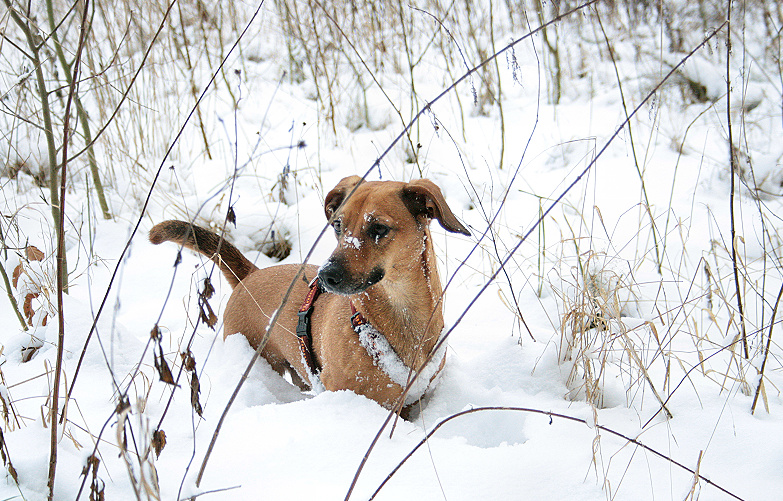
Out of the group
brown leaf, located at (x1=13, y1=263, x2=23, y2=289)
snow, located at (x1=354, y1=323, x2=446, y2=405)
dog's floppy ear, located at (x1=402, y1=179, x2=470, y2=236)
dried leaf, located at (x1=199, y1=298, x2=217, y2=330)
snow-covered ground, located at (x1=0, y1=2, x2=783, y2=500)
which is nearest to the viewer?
dried leaf, located at (x1=199, y1=298, x2=217, y2=330)

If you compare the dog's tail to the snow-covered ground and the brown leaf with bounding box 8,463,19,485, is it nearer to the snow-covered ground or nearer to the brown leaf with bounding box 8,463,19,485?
the snow-covered ground

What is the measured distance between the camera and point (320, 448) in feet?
4.80

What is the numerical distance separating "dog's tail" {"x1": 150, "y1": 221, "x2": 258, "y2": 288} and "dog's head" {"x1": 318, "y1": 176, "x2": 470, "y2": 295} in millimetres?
385

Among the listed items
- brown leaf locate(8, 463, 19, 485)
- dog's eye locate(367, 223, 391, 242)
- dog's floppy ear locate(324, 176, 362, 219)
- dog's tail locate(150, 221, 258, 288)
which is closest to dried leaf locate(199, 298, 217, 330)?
brown leaf locate(8, 463, 19, 485)

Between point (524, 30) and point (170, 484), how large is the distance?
7.47 meters

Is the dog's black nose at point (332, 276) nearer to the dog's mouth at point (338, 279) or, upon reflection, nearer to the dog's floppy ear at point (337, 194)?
the dog's mouth at point (338, 279)

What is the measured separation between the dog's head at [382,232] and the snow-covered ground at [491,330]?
232mm

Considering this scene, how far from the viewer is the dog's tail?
215 cm

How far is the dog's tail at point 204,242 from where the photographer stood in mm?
2150

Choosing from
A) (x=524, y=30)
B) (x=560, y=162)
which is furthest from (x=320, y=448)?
(x=524, y=30)

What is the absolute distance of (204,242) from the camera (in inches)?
98.8

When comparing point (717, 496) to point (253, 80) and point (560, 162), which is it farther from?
point (253, 80)

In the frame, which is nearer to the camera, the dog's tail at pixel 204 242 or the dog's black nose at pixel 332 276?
the dog's black nose at pixel 332 276

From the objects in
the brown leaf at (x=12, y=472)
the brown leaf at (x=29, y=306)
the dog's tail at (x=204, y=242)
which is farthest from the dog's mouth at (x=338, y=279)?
the brown leaf at (x=29, y=306)
